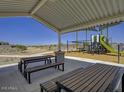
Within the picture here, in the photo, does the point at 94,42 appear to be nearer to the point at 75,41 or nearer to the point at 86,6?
the point at 75,41

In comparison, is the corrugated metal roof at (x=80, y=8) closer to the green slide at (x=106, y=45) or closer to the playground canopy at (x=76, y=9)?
the playground canopy at (x=76, y=9)

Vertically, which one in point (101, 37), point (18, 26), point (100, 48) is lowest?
point (100, 48)

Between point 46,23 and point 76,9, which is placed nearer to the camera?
point 76,9

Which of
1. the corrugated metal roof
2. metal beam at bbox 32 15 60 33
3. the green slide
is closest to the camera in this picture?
the corrugated metal roof

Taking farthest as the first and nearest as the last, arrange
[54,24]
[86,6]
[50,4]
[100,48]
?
[100,48] < [54,24] < [50,4] < [86,6]

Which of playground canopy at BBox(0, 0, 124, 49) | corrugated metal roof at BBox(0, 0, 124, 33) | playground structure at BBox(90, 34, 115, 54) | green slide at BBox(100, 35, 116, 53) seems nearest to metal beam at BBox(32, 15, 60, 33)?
playground canopy at BBox(0, 0, 124, 49)

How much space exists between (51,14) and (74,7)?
2.38 meters

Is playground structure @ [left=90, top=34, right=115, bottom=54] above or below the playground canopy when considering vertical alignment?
below

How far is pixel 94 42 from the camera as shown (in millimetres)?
15320

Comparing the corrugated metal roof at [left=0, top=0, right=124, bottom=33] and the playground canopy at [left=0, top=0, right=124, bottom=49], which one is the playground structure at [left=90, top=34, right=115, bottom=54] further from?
the corrugated metal roof at [left=0, top=0, right=124, bottom=33]

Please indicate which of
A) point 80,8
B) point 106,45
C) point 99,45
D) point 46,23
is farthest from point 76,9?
point 106,45

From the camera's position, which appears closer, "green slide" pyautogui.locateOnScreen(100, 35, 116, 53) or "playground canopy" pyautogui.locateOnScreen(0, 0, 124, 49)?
"playground canopy" pyautogui.locateOnScreen(0, 0, 124, 49)

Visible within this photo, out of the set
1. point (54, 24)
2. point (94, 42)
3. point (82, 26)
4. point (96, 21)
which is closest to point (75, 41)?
point (94, 42)

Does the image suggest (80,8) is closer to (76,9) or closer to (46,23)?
(76,9)
